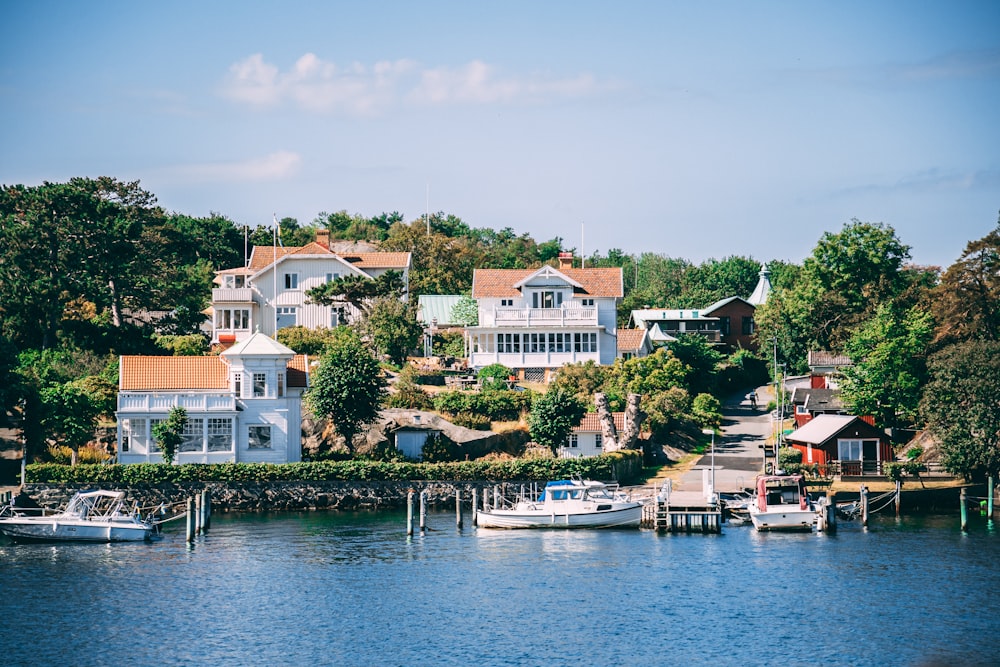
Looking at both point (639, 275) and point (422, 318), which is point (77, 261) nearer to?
point (422, 318)

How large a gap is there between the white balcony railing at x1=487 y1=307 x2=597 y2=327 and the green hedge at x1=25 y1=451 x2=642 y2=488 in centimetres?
2239

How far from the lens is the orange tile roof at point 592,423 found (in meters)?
78.6

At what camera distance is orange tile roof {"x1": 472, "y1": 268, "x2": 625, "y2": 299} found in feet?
322

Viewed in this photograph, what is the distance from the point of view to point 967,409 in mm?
73812

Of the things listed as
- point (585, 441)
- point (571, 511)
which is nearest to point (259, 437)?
point (585, 441)

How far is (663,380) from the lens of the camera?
91.3m

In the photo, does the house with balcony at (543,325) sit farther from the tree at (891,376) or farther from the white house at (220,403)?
the white house at (220,403)

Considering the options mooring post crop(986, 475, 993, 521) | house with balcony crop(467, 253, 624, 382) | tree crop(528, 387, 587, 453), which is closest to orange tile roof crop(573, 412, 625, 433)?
tree crop(528, 387, 587, 453)

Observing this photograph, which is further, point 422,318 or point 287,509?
point 422,318

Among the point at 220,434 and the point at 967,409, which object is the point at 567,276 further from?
the point at 967,409

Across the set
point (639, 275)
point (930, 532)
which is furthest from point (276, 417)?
point (639, 275)

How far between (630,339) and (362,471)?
33.7 meters

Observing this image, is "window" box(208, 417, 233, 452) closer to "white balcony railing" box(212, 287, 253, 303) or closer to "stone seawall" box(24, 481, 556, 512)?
"stone seawall" box(24, 481, 556, 512)

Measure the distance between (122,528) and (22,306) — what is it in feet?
103
